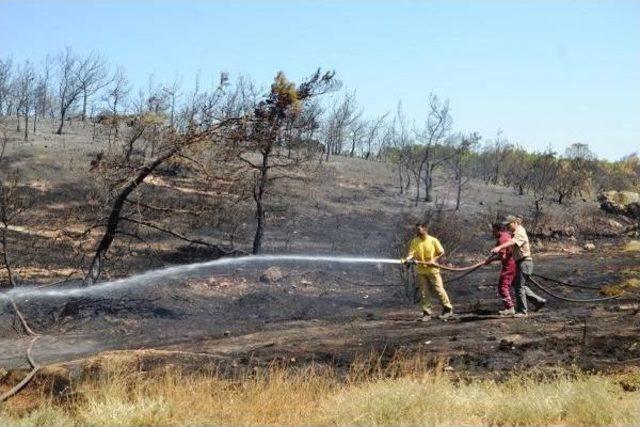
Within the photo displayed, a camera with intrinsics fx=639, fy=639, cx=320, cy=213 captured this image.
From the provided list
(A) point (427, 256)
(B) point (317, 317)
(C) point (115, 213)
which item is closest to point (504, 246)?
(A) point (427, 256)

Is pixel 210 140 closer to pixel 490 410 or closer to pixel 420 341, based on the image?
pixel 420 341

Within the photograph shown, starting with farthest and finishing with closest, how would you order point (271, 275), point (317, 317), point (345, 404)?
point (271, 275), point (317, 317), point (345, 404)

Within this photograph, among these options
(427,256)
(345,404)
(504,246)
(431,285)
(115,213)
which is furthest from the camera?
(115,213)

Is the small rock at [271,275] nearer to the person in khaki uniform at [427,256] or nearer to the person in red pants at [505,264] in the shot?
the person in khaki uniform at [427,256]

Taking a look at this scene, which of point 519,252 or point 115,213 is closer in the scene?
point 519,252

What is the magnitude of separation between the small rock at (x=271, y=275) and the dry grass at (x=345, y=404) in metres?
11.1

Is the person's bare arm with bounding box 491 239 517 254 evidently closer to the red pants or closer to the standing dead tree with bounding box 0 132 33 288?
the red pants

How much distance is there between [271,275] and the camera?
1791 cm

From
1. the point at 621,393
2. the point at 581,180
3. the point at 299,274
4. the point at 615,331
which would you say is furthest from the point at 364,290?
the point at 581,180

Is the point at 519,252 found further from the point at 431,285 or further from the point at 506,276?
the point at 431,285

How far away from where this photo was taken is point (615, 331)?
9.20 m

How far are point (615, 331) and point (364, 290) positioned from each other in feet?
29.4

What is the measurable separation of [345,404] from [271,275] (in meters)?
12.2

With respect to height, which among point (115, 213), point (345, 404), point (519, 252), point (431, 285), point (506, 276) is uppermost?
point (519, 252)
